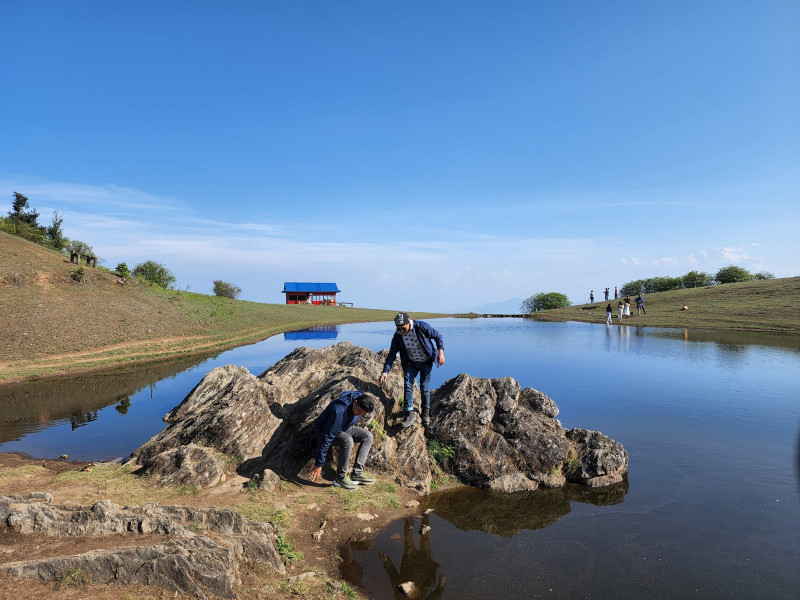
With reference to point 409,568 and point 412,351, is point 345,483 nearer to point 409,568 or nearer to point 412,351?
point 409,568

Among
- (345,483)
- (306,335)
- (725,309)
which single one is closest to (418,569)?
(345,483)

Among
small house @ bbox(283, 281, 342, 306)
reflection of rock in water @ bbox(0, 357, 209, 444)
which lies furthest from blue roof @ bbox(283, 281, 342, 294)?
reflection of rock in water @ bbox(0, 357, 209, 444)

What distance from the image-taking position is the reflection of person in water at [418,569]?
26.1ft

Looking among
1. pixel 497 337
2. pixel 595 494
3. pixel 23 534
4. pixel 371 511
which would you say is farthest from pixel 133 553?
pixel 497 337

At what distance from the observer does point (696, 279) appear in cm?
10950

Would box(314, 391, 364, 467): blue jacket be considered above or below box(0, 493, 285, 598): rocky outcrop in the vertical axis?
above

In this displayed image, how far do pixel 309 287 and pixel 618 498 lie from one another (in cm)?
10781

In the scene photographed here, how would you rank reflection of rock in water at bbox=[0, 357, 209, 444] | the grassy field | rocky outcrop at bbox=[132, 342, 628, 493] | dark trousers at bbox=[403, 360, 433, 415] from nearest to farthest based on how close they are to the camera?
rocky outcrop at bbox=[132, 342, 628, 493]
dark trousers at bbox=[403, 360, 433, 415]
reflection of rock in water at bbox=[0, 357, 209, 444]
the grassy field

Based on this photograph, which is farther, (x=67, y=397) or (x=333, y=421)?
(x=67, y=397)

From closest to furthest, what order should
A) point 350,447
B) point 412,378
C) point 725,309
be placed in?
point 350,447 < point 412,378 < point 725,309

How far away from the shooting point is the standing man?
13406 millimetres

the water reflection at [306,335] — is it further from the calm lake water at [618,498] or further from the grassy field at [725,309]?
the grassy field at [725,309]

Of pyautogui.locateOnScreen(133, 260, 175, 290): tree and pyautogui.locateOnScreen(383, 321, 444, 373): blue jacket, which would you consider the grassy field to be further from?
pyautogui.locateOnScreen(133, 260, 175, 290): tree

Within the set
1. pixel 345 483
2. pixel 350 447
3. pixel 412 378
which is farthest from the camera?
pixel 412 378
